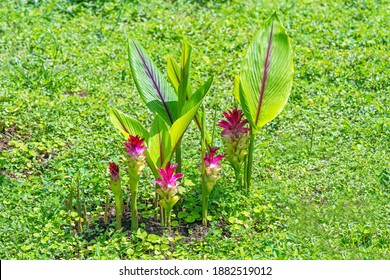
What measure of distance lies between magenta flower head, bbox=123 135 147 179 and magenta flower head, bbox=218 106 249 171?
0.59 m

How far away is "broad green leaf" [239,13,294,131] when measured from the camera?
17.5 feet

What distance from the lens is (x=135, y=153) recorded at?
198 inches

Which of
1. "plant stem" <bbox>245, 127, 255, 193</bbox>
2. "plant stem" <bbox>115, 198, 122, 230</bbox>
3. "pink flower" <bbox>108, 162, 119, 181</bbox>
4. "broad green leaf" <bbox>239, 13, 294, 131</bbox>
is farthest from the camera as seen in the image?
"plant stem" <bbox>245, 127, 255, 193</bbox>

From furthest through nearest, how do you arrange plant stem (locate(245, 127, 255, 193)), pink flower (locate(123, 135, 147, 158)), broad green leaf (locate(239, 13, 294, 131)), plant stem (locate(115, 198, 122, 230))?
plant stem (locate(245, 127, 255, 193))
broad green leaf (locate(239, 13, 294, 131))
plant stem (locate(115, 198, 122, 230))
pink flower (locate(123, 135, 147, 158))

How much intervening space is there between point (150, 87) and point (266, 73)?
687 mm

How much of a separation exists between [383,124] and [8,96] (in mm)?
2645

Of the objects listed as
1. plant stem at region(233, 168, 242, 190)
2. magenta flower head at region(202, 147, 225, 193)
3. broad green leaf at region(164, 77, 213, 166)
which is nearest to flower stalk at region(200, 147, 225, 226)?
magenta flower head at region(202, 147, 225, 193)

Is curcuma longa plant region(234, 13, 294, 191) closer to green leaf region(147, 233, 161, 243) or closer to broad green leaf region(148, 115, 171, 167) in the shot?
broad green leaf region(148, 115, 171, 167)

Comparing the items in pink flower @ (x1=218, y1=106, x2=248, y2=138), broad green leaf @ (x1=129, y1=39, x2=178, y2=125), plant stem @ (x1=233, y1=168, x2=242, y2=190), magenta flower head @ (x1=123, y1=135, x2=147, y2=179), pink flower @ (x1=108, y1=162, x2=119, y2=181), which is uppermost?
broad green leaf @ (x1=129, y1=39, x2=178, y2=125)

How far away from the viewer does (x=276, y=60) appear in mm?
5363

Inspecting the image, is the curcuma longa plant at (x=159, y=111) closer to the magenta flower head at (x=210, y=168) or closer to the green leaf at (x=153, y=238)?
the magenta flower head at (x=210, y=168)

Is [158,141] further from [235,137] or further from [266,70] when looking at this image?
[266,70]

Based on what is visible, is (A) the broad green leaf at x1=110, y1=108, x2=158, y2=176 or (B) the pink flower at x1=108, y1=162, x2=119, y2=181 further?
(A) the broad green leaf at x1=110, y1=108, x2=158, y2=176

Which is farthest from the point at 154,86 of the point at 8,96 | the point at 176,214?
the point at 8,96
